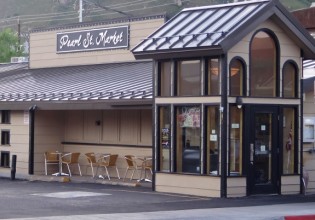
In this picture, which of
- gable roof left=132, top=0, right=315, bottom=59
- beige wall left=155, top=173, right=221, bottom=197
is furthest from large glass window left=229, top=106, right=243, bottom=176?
gable roof left=132, top=0, right=315, bottom=59

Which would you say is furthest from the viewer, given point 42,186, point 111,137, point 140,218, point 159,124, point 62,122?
point 62,122

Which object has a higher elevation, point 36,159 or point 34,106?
point 34,106

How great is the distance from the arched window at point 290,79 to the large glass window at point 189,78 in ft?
8.85

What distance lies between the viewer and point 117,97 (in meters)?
26.7

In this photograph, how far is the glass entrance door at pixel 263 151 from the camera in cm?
2312

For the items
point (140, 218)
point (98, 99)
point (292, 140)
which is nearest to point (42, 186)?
point (98, 99)

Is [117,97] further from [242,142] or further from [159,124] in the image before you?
[242,142]

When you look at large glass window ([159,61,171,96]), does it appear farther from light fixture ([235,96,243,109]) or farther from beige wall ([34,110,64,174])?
beige wall ([34,110,64,174])

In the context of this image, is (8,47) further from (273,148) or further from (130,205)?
(130,205)

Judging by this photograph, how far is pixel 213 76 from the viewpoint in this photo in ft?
75.2

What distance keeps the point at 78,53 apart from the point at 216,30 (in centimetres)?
1114

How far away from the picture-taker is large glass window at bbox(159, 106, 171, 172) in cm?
2388

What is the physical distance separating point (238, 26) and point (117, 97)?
225 inches

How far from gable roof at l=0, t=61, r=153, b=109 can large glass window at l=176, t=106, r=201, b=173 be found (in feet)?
6.58
